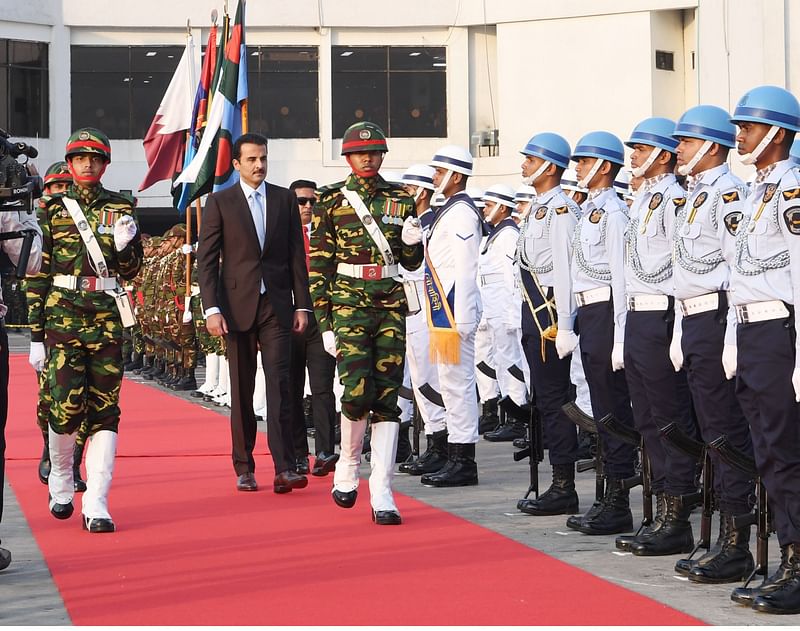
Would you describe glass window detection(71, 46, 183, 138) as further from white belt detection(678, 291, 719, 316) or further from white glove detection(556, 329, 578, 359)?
white belt detection(678, 291, 719, 316)

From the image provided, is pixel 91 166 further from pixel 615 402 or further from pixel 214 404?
pixel 214 404

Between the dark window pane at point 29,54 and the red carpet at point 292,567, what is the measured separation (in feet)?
97.3

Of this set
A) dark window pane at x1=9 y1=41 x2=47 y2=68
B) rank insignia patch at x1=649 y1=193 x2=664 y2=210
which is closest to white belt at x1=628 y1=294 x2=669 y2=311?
rank insignia patch at x1=649 y1=193 x2=664 y2=210

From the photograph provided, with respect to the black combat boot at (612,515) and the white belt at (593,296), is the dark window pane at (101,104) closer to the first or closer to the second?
the white belt at (593,296)

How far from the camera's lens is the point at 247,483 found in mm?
10727

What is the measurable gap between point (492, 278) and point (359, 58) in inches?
971

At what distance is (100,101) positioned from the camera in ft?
131

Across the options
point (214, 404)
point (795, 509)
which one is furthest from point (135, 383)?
point (795, 509)

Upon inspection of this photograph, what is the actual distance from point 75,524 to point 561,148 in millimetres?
3872

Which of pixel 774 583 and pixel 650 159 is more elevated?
pixel 650 159

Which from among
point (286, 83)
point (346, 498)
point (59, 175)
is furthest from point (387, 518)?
point (286, 83)

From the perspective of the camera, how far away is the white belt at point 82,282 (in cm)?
900

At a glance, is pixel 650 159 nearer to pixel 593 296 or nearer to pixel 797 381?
pixel 593 296

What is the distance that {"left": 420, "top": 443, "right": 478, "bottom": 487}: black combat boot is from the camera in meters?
11.0
